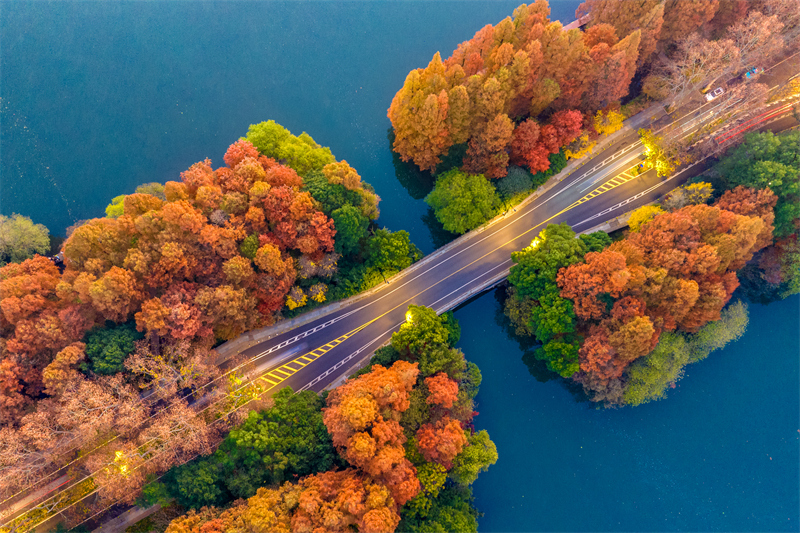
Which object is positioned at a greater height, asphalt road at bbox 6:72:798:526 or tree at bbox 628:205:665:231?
asphalt road at bbox 6:72:798:526

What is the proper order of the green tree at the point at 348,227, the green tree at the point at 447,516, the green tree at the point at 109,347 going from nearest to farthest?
the green tree at the point at 109,347 < the green tree at the point at 447,516 < the green tree at the point at 348,227

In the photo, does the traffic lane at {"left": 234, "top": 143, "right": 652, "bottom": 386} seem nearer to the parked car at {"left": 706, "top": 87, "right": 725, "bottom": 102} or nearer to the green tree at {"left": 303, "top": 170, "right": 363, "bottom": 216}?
the green tree at {"left": 303, "top": 170, "right": 363, "bottom": 216}

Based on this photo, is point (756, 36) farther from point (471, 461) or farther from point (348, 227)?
point (471, 461)

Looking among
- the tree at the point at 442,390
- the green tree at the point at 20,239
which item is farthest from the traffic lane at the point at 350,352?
the green tree at the point at 20,239

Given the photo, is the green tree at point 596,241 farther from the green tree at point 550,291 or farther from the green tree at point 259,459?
the green tree at point 259,459

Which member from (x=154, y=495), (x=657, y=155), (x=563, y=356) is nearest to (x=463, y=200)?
(x=563, y=356)

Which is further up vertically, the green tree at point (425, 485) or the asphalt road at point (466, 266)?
the asphalt road at point (466, 266)

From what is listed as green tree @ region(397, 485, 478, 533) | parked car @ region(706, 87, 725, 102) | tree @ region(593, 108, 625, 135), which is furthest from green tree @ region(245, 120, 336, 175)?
parked car @ region(706, 87, 725, 102)
